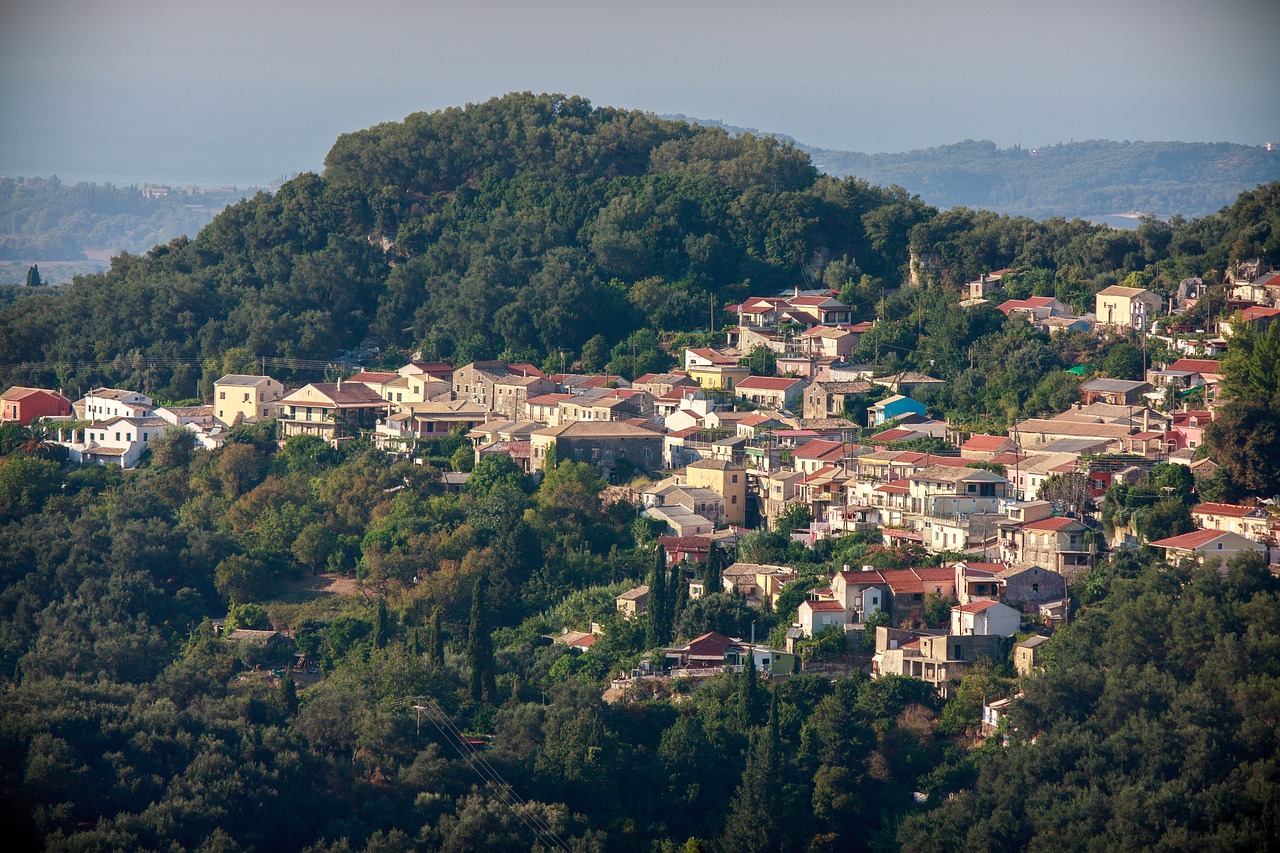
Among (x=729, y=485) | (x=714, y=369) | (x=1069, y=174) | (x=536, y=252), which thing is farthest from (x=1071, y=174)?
(x=729, y=485)

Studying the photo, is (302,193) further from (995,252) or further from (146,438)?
(995,252)

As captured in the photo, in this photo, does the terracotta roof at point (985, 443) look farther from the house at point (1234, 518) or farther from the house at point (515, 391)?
the house at point (515, 391)

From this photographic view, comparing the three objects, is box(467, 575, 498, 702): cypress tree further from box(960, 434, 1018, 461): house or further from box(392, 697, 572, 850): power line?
box(960, 434, 1018, 461): house

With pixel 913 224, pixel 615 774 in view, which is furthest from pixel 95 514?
pixel 913 224

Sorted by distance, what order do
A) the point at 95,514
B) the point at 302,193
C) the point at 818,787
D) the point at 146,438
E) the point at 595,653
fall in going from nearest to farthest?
1. the point at 818,787
2. the point at 595,653
3. the point at 95,514
4. the point at 146,438
5. the point at 302,193

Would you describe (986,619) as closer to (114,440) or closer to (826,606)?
(826,606)

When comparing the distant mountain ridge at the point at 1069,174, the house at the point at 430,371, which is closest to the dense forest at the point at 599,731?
the house at the point at 430,371
